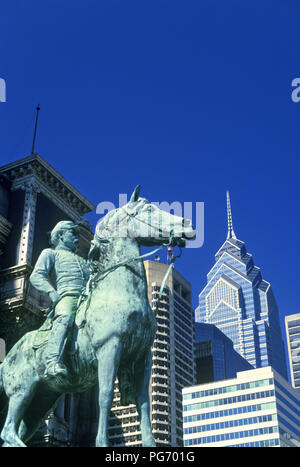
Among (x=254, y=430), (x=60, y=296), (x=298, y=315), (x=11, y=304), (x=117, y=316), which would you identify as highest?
(x=298, y=315)

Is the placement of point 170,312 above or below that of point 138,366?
above

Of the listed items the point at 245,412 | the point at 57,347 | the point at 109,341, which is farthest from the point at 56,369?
the point at 245,412

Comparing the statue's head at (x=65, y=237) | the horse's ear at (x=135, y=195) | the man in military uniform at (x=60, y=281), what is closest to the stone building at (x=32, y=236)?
the statue's head at (x=65, y=237)

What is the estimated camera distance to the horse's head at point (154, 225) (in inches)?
381

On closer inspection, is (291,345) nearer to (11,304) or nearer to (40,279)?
(11,304)

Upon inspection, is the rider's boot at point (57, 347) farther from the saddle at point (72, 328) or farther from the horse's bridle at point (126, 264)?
the horse's bridle at point (126, 264)

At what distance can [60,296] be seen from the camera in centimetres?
980

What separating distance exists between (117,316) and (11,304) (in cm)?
3179

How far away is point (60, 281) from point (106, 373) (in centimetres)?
201

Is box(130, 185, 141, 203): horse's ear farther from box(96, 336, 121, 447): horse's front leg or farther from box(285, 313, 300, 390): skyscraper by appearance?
box(285, 313, 300, 390): skyscraper

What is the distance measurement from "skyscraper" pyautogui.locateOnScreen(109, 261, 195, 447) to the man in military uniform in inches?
4039

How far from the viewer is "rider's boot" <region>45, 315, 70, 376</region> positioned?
9.01 m

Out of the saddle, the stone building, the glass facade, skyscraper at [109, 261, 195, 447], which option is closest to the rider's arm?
the saddle
